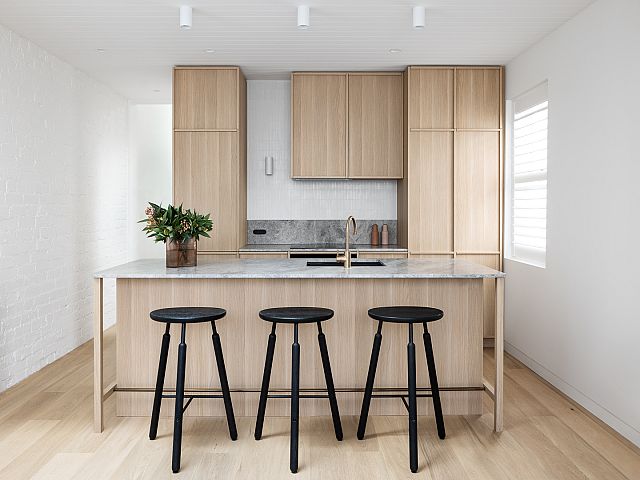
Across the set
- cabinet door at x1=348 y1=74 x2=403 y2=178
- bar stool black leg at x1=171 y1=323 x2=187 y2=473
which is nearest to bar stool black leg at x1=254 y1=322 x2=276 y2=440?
bar stool black leg at x1=171 y1=323 x2=187 y2=473

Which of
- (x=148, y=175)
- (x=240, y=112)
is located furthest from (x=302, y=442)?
(x=148, y=175)

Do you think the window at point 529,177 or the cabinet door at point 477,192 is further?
the cabinet door at point 477,192

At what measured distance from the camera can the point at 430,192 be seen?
20.4ft

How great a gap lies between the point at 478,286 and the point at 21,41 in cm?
396

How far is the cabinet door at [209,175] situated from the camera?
6195mm

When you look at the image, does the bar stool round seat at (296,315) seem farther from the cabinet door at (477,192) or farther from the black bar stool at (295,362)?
the cabinet door at (477,192)

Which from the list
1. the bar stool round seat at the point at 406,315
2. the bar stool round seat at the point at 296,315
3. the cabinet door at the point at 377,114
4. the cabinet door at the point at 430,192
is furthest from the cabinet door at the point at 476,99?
the bar stool round seat at the point at 296,315

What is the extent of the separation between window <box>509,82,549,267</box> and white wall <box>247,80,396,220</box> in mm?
1358

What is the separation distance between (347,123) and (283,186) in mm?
1018

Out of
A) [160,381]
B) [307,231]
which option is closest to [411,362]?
[160,381]

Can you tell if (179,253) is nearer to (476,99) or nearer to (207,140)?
(207,140)

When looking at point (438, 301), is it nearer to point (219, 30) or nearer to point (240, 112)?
point (219, 30)

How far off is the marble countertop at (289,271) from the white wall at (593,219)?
0.78 m

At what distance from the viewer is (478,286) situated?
13.7ft
